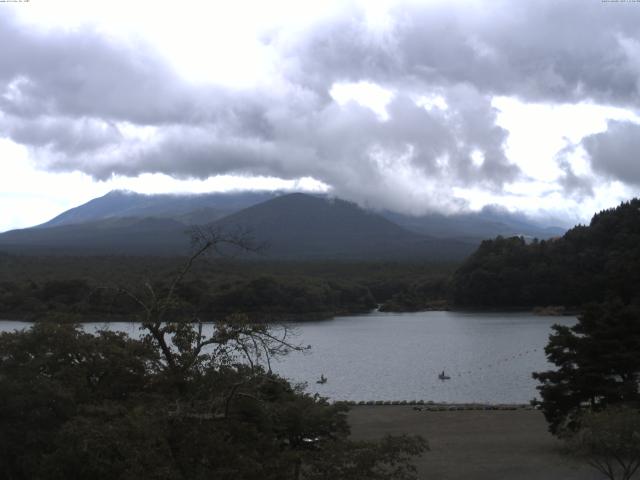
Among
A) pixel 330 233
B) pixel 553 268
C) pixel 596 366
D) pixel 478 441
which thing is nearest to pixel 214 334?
pixel 596 366

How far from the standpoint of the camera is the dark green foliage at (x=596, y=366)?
643 inches

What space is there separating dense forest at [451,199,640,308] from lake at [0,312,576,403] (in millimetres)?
8684

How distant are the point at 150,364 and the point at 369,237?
15910 cm

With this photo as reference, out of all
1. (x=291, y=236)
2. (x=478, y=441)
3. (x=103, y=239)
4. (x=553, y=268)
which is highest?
(x=291, y=236)

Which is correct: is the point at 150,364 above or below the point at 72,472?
above

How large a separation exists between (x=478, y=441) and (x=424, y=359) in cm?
1942

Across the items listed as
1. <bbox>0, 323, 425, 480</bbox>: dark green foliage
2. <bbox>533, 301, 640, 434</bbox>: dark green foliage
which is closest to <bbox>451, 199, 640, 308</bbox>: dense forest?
<bbox>533, 301, 640, 434</bbox>: dark green foliage

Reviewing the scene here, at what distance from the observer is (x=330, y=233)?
561 feet

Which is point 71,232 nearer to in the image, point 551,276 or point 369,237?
point 369,237

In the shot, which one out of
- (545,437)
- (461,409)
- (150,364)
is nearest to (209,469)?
(150,364)

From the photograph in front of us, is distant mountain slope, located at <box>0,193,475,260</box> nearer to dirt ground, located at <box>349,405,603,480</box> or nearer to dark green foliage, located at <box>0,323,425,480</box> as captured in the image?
dirt ground, located at <box>349,405,603,480</box>

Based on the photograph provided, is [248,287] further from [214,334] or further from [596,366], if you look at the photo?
[214,334]

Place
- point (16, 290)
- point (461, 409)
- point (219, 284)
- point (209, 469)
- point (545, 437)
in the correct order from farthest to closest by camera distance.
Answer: point (219, 284) → point (16, 290) → point (461, 409) → point (545, 437) → point (209, 469)

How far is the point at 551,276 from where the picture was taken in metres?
68.2
